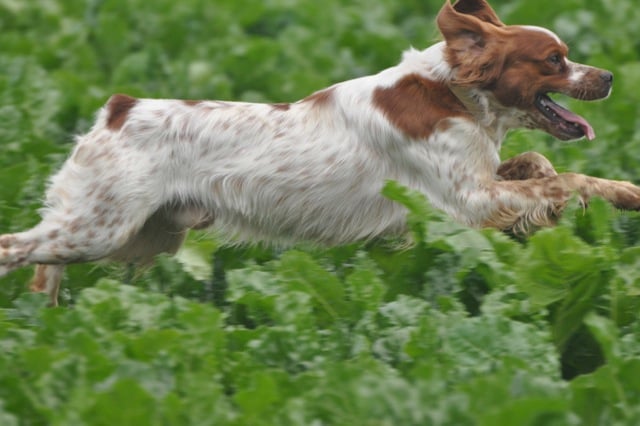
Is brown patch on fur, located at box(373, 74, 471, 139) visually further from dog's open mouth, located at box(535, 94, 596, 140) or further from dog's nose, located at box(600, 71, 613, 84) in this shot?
dog's nose, located at box(600, 71, 613, 84)

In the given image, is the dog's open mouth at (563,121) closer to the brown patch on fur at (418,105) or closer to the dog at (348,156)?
the dog at (348,156)

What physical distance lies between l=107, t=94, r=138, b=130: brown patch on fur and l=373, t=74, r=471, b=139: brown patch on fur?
1019 millimetres

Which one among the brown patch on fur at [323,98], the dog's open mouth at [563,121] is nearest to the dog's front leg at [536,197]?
the dog's open mouth at [563,121]

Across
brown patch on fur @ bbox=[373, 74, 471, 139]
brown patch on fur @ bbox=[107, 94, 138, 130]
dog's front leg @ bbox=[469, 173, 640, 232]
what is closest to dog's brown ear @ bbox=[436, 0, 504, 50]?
brown patch on fur @ bbox=[373, 74, 471, 139]

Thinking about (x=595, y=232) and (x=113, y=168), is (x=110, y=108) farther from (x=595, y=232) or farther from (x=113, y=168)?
(x=595, y=232)

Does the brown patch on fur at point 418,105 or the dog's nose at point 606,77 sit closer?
the brown patch on fur at point 418,105

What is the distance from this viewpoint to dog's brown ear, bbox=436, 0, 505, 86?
5836 millimetres

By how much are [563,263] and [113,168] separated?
1838mm

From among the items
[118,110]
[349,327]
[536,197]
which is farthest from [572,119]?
[118,110]

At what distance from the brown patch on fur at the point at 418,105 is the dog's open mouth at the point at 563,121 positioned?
1.05 feet

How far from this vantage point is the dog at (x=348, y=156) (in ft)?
19.1

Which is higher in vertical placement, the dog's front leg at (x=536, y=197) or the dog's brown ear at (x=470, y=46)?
the dog's brown ear at (x=470, y=46)

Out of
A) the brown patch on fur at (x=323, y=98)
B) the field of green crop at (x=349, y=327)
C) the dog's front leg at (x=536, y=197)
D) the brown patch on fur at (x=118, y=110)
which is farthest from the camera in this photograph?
the brown patch on fur at (x=323, y=98)

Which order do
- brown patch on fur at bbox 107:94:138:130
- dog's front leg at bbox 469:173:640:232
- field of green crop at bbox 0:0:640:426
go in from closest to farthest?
field of green crop at bbox 0:0:640:426, dog's front leg at bbox 469:173:640:232, brown patch on fur at bbox 107:94:138:130
